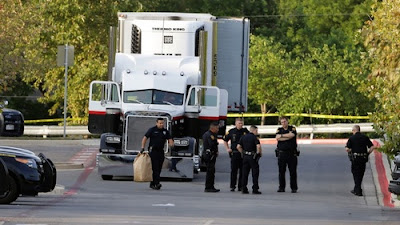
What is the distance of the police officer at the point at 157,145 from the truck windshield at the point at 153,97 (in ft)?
11.1

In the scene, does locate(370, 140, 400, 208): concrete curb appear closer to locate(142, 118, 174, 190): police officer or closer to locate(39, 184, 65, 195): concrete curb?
locate(142, 118, 174, 190): police officer

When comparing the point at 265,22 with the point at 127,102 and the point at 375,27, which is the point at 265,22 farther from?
the point at 375,27

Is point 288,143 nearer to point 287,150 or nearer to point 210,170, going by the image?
point 287,150

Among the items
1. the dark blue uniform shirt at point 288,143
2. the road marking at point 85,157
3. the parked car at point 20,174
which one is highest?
the dark blue uniform shirt at point 288,143

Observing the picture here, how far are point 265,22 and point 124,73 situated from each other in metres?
45.8

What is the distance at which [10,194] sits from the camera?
22984 mm

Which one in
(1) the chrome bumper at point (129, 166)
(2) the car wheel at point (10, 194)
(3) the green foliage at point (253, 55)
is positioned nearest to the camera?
(2) the car wheel at point (10, 194)

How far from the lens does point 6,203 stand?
23.1 m

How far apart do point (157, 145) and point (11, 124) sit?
12.9 ft

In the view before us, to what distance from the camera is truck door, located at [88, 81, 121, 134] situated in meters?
32.5

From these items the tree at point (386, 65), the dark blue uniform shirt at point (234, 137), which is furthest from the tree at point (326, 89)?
the dark blue uniform shirt at point (234, 137)

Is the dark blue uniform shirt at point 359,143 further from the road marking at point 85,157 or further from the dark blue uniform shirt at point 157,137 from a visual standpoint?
the road marking at point 85,157

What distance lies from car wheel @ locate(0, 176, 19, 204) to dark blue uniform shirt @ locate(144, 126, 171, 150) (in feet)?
20.0

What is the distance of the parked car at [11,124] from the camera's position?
1189 inches
